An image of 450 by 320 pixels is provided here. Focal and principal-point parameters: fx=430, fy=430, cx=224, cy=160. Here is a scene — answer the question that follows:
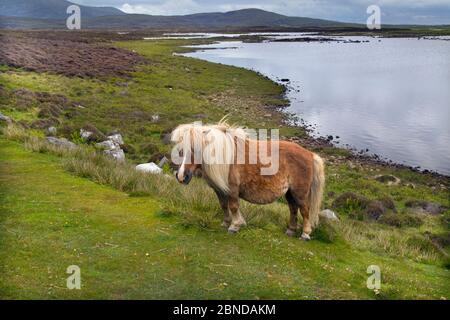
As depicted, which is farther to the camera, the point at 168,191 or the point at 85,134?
the point at 85,134

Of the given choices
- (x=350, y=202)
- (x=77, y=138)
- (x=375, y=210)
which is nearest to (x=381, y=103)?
(x=350, y=202)

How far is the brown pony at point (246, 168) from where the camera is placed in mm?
6805

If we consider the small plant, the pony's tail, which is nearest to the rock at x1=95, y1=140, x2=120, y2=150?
the small plant

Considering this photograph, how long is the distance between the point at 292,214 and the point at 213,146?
6.99 ft

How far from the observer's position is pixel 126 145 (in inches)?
872

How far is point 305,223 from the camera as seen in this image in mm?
7719

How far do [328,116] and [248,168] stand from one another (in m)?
34.4

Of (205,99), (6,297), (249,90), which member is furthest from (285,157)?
(249,90)

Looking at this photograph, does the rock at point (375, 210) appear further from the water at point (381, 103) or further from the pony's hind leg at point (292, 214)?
the pony's hind leg at point (292, 214)

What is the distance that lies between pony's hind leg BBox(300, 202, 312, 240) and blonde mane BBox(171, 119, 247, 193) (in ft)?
4.71

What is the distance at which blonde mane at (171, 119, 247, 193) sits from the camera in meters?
6.73

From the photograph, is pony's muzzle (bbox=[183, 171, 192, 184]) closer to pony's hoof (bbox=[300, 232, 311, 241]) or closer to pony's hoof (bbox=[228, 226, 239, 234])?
pony's hoof (bbox=[228, 226, 239, 234])

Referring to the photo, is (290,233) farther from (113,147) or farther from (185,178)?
(113,147)
